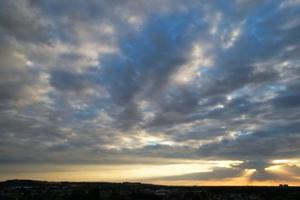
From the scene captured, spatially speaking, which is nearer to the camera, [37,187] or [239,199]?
[239,199]

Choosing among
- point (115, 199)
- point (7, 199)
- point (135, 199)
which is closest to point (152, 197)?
point (135, 199)

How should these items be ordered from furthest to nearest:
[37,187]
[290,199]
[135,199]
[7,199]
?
[37,187], [135,199], [290,199], [7,199]

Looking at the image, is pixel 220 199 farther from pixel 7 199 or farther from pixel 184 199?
pixel 7 199

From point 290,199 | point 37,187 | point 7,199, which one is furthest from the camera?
point 37,187

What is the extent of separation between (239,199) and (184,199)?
22554mm

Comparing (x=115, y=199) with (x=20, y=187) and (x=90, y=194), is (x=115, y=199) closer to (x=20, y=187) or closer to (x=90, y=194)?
(x=90, y=194)

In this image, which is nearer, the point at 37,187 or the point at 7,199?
the point at 7,199

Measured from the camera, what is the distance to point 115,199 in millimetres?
132875

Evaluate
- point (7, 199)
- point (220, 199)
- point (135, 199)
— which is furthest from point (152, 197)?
point (7, 199)

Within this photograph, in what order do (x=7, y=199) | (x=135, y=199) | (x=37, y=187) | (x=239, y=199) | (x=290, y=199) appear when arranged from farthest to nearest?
(x=37, y=187), (x=239, y=199), (x=135, y=199), (x=290, y=199), (x=7, y=199)

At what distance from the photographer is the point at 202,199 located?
504 feet

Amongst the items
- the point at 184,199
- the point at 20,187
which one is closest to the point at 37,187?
the point at 20,187

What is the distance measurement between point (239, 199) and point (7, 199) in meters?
82.1

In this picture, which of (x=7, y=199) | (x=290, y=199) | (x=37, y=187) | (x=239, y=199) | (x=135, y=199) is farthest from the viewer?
(x=37, y=187)
